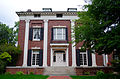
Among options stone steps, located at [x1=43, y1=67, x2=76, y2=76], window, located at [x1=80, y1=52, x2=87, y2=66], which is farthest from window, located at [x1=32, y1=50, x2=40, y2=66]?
window, located at [x1=80, y1=52, x2=87, y2=66]

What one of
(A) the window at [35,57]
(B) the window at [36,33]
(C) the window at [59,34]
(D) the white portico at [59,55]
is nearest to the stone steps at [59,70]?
(D) the white portico at [59,55]

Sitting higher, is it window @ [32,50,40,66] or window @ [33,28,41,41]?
window @ [33,28,41,41]

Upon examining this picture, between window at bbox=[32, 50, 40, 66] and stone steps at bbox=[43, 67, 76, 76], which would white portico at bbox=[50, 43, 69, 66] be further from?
stone steps at bbox=[43, 67, 76, 76]

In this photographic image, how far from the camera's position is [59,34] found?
741 inches

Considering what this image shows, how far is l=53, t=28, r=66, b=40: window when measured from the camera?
1867cm

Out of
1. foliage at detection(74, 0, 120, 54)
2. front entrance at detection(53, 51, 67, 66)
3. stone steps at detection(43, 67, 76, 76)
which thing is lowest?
stone steps at detection(43, 67, 76, 76)

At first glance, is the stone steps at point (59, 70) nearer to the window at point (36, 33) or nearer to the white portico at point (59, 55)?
the white portico at point (59, 55)

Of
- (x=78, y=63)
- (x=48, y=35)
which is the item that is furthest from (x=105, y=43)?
(x=48, y=35)

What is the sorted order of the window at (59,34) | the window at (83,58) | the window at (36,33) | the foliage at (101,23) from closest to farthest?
the foliage at (101,23)
the window at (83,58)
the window at (59,34)
the window at (36,33)

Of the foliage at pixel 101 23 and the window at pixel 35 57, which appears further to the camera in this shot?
the window at pixel 35 57

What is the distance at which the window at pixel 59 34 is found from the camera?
18669 millimetres

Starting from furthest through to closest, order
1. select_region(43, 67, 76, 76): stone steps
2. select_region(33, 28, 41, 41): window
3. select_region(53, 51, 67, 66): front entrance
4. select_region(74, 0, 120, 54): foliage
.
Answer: select_region(33, 28, 41, 41): window
select_region(53, 51, 67, 66): front entrance
select_region(43, 67, 76, 76): stone steps
select_region(74, 0, 120, 54): foliage

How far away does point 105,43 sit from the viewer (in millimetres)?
7848

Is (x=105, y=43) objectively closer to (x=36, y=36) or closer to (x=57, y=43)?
(x=57, y=43)
